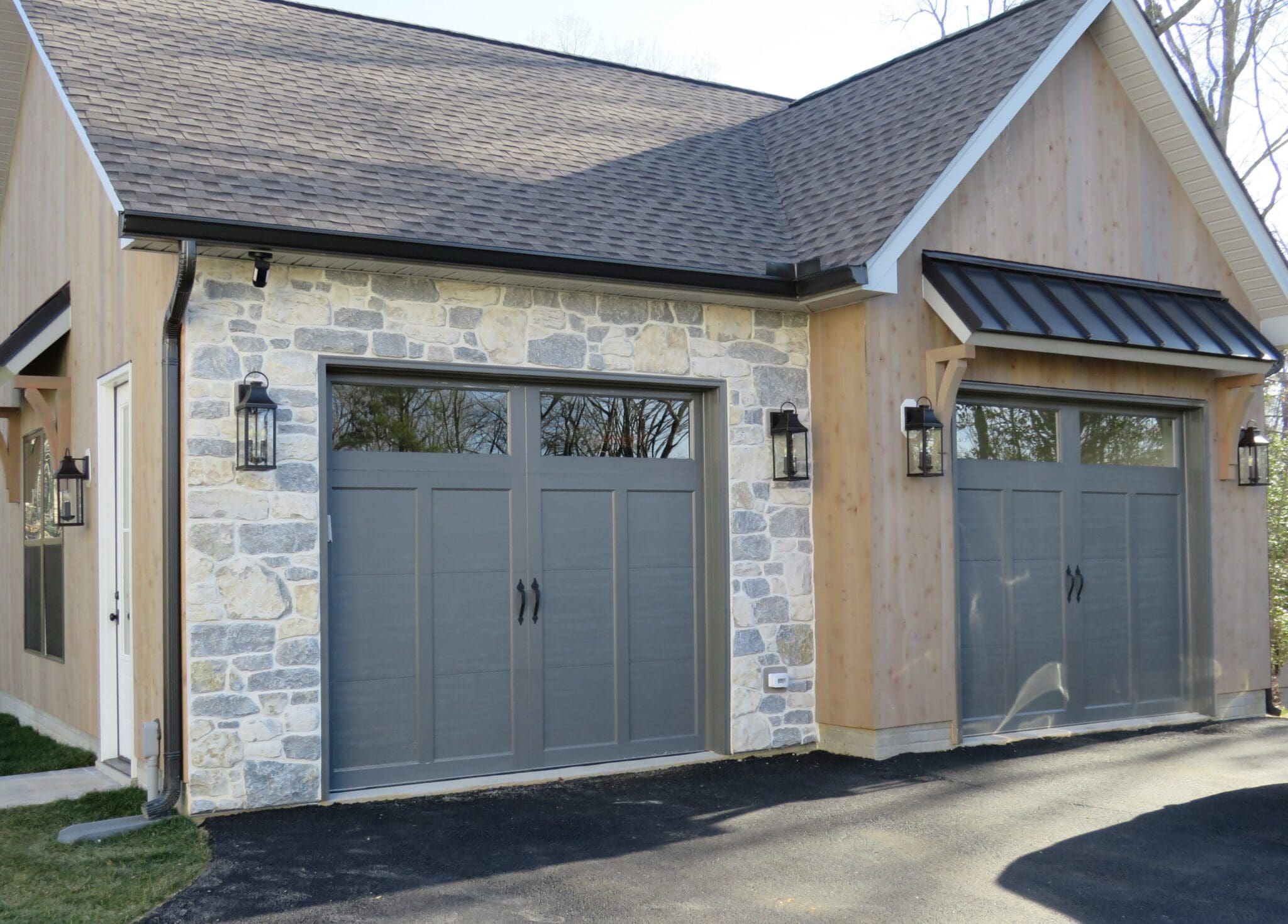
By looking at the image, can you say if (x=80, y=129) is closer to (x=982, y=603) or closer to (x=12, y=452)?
(x=12, y=452)

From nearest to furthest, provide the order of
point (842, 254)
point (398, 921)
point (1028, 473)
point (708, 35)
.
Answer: point (398, 921)
point (842, 254)
point (1028, 473)
point (708, 35)

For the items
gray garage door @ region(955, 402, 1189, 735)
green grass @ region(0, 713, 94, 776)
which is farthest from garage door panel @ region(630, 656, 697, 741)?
green grass @ region(0, 713, 94, 776)

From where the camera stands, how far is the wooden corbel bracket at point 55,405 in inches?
344

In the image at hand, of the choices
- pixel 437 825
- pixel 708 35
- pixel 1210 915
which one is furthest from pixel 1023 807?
pixel 708 35

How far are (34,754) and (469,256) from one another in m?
4.81

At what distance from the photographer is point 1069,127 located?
9.26m

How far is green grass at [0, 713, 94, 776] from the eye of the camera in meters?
8.14

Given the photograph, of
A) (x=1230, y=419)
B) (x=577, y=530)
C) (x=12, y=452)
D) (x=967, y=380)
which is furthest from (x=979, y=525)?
(x=12, y=452)

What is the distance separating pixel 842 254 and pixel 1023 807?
11.7 ft

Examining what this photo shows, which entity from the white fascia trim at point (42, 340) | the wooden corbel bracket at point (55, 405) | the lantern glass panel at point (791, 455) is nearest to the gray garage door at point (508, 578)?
the lantern glass panel at point (791, 455)

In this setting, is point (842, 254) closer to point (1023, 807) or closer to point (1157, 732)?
point (1023, 807)

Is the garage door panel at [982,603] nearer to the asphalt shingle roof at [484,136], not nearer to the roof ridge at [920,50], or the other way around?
the asphalt shingle roof at [484,136]

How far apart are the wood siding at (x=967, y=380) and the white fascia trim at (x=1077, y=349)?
8.2 inches

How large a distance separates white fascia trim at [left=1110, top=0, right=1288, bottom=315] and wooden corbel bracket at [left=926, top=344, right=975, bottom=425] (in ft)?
9.67
